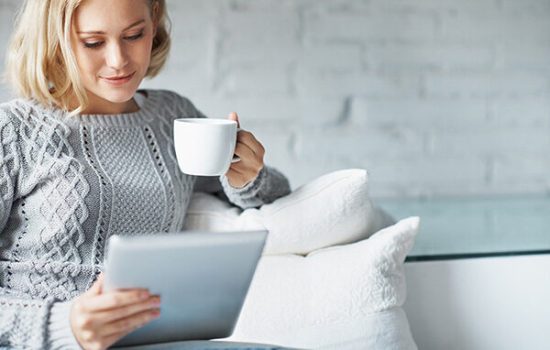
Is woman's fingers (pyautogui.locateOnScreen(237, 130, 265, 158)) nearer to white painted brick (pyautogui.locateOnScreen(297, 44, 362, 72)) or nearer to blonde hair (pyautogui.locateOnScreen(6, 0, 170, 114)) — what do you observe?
blonde hair (pyautogui.locateOnScreen(6, 0, 170, 114))

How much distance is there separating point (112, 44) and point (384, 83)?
41.5 inches

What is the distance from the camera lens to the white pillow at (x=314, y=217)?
51.4 inches

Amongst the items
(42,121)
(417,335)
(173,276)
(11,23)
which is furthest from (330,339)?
(11,23)

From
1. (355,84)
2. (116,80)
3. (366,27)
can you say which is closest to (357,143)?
(355,84)

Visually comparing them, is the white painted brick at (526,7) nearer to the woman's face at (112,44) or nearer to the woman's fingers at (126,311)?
the woman's face at (112,44)

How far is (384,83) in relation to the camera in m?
2.08

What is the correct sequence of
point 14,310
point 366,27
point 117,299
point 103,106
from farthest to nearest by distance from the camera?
1. point 366,27
2. point 103,106
3. point 14,310
4. point 117,299

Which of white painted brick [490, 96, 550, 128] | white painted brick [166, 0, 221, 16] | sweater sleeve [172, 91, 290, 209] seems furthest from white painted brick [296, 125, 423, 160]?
sweater sleeve [172, 91, 290, 209]

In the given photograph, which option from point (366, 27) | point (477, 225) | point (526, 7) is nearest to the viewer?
point (477, 225)

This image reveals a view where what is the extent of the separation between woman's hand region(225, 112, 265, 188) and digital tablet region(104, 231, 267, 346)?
0.28 m

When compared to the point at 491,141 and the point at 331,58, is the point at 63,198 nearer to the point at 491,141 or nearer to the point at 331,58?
the point at 331,58

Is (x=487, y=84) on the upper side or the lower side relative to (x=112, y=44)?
lower

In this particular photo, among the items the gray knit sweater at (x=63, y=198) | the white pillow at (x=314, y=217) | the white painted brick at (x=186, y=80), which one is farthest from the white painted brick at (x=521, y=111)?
the gray knit sweater at (x=63, y=198)

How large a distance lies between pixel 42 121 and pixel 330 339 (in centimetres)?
48
